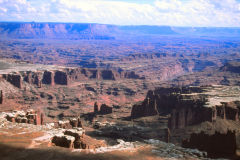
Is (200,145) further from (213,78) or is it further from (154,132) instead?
(213,78)

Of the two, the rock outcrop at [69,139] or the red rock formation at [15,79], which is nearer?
the rock outcrop at [69,139]

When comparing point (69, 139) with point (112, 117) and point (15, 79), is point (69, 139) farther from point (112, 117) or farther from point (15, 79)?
point (15, 79)

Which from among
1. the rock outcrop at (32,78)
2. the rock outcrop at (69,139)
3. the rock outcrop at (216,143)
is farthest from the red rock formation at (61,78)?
the rock outcrop at (69,139)

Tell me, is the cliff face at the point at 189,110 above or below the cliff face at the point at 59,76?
below

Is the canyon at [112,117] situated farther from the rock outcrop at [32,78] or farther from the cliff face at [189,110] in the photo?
the rock outcrop at [32,78]

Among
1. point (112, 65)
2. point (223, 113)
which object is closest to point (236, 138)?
point (223, 113)

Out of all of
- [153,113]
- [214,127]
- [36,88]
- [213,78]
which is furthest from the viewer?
[213,78]

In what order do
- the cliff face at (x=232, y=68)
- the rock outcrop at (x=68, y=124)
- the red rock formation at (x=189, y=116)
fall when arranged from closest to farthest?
the rock outcrop at (x=68, y=124)
the red rock formation at (x=189, y=116)
the cliff face at (x=232, y=68)

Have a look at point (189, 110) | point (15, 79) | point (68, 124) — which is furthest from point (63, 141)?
point (15, 79)

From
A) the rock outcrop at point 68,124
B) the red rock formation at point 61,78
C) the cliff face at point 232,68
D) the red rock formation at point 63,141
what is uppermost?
the cliff face at point 232,68

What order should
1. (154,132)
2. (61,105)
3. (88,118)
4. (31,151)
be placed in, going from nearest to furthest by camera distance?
(31,151)
(154,132)
(88,118)
(61,105)

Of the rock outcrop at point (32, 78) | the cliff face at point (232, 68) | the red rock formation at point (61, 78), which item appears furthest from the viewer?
the cliff face at point (232, 68)
